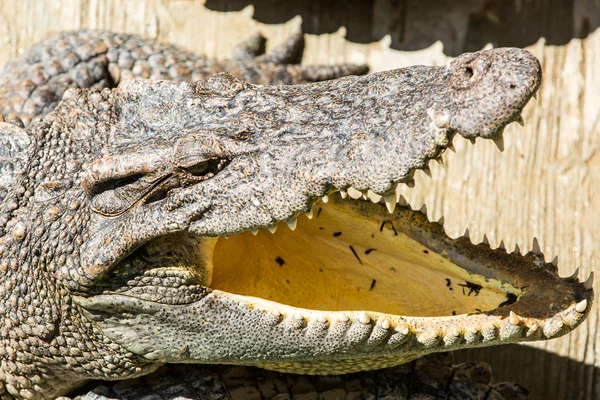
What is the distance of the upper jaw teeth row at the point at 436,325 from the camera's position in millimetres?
2621

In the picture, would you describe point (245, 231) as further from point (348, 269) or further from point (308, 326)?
point (348, 269)

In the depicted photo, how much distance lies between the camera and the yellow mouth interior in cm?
303

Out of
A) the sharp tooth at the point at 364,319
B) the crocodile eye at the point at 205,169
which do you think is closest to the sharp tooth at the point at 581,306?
the sharp tooth at the point at 364,319

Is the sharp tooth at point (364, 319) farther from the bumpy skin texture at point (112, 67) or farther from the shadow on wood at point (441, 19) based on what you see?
the shadow on wood at point (441, 19)

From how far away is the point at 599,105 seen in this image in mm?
3865

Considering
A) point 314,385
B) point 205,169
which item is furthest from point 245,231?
point 314,385

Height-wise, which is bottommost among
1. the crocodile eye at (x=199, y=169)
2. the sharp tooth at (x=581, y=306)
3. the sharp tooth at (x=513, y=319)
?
the sharp tooth at (x=513, y=319)

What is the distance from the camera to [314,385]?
3.22 metres

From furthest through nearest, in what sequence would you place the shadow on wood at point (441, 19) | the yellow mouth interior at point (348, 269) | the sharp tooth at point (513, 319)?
1. the shadow on wood at point (441, 19)
2. the yellow mouth interior at point (348, 269)
3. the sharp tooth at point (513, 319)

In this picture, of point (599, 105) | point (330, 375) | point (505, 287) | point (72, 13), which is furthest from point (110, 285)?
point (599, 105)

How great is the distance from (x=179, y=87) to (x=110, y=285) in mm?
735

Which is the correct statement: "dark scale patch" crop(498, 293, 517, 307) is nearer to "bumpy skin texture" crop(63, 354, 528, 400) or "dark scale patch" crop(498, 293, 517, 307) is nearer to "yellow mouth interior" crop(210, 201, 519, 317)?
"yellow mouth interior" crop(210, 201, 519, 317)

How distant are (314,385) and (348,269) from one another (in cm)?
49

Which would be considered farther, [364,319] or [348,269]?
[348,269]
